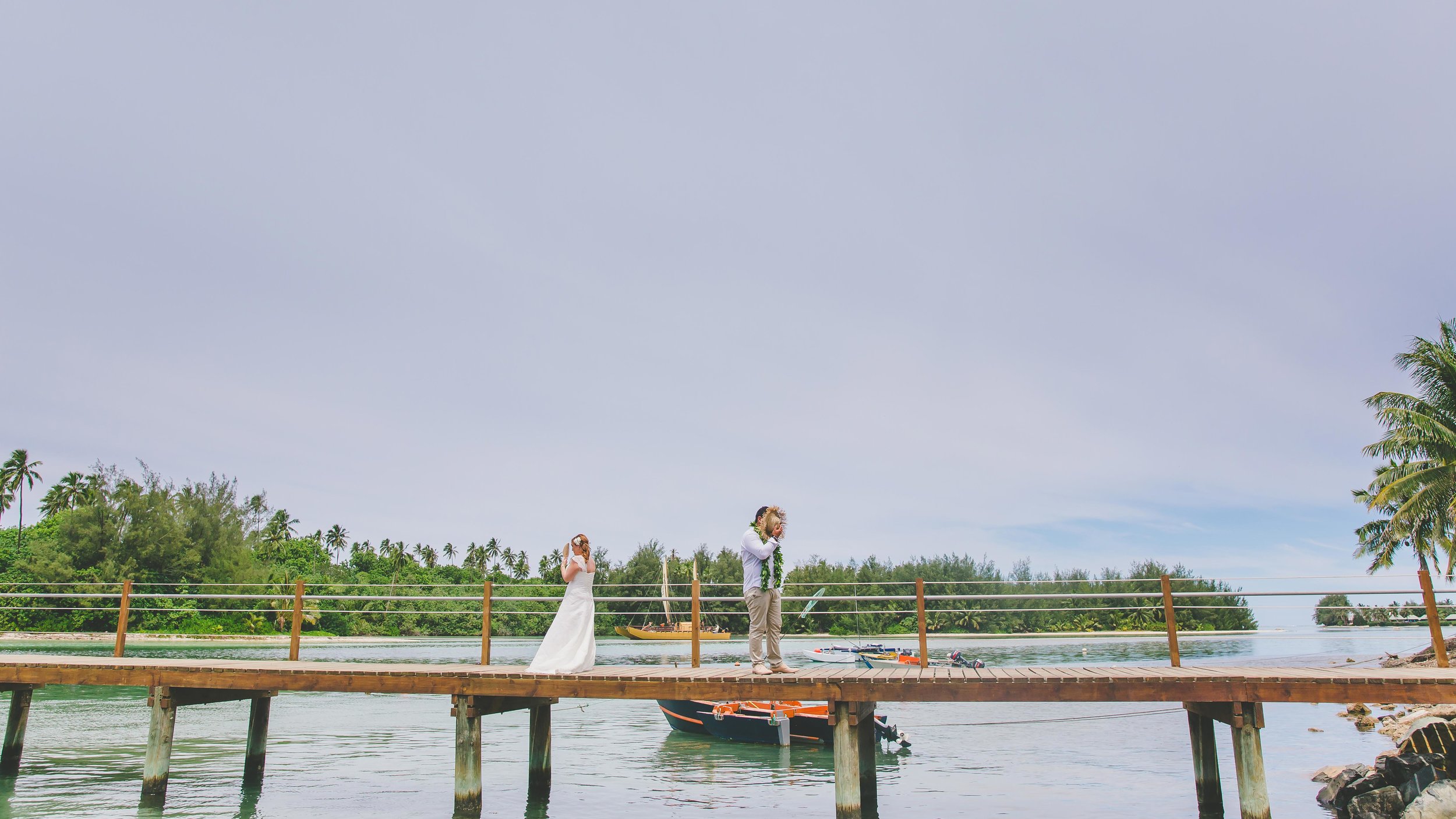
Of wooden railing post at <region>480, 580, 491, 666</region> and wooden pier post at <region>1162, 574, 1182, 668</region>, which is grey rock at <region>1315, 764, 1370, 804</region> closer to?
wooden pier post at <region>1162, 574, 1182, 668</region>

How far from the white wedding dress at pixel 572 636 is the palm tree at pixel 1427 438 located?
25.1 meters

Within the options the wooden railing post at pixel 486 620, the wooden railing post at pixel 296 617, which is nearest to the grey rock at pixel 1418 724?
the wooden railing post at pixel 486 620

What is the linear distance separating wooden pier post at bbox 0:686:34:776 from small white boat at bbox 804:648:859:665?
3147 centimetres

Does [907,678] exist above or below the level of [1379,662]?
above

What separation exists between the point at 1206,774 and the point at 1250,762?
2823 millimetres

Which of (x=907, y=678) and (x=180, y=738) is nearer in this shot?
(x=907, y=678)

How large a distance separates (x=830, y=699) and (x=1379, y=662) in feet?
110

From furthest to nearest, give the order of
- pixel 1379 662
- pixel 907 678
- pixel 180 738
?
pixel 1379 662 → pixel 180 738 → pixel 907 678

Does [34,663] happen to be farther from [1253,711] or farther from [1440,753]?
[1440,753]

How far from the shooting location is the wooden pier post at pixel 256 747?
45.0 ft

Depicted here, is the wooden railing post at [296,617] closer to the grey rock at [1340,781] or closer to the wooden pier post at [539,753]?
the wooden pier post at [539,753]

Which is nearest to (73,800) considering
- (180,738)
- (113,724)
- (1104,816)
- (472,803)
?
(472,803)

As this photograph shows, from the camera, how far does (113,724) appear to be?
826 inches

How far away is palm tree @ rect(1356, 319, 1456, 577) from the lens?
974 inches
